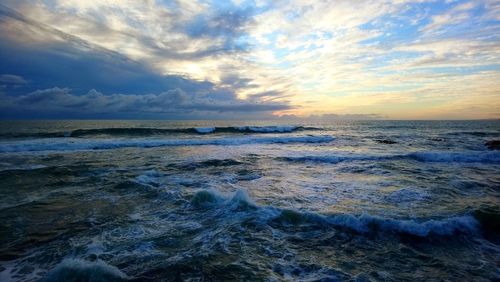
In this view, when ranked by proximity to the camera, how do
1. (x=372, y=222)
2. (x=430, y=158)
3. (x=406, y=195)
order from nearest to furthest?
(x=372, y=222), (x=406, y=195), (x=430, y=158)

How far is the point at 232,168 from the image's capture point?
547 inches

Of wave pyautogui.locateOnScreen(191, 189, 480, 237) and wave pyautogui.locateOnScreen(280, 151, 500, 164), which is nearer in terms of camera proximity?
wave pyautogui.locateOnScreen(191, 189, 480, 237)

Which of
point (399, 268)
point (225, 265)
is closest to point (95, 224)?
point (225, 265)

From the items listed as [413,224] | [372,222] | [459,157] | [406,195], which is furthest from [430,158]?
[372,222]

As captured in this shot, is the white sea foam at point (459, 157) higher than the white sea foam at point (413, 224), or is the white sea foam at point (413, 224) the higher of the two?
the white sea foam at point (413, 224)

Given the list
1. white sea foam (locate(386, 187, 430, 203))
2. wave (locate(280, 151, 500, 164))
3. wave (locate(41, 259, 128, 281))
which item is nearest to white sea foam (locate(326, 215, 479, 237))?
white sea foam (locate(386, 187, 430, 203))

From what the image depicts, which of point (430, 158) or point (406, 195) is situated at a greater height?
point (406, 195)

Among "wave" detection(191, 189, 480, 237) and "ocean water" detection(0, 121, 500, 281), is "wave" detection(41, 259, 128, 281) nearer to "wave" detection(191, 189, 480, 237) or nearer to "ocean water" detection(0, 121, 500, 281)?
"ocean water" detection(0, 121, 500, 281)

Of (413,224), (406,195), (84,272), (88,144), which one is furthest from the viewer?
(88,144)

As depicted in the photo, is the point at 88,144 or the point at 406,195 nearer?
the point at 406,195

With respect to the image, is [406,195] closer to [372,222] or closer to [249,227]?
[372,222]

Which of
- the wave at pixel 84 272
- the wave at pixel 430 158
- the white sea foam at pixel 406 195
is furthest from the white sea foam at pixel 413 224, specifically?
the wave at pixel 430 158

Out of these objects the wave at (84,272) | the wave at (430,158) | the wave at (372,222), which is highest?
the wave at (84,272)

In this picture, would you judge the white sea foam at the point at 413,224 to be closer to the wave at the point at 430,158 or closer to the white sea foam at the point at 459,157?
the wave at the point at 430,158
